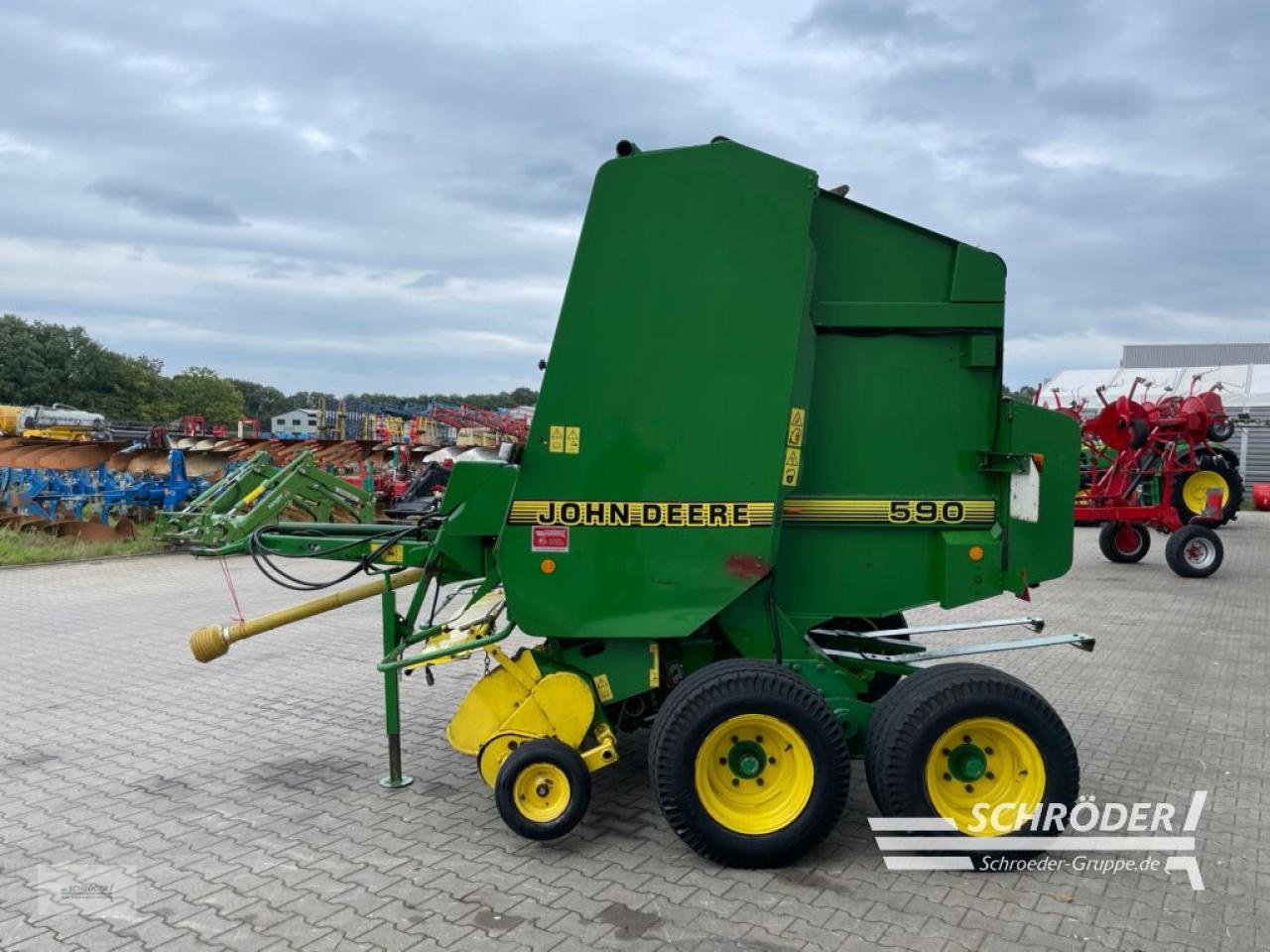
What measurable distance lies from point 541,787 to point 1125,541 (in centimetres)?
1344

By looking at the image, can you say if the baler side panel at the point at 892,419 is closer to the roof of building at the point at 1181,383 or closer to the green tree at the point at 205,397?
the roof of building at the point at 1181,383

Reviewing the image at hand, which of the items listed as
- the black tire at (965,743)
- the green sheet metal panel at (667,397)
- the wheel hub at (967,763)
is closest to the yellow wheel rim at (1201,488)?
the black tire at (965,743)

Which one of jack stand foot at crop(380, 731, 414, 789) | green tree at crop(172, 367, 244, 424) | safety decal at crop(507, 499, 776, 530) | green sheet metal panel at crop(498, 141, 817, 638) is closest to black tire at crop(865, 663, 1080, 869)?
green sheet metal panel at crop(498, 141, 817, 638)

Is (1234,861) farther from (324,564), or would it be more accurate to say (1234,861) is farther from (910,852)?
(324,564)

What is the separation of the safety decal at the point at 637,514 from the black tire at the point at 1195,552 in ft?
37.0

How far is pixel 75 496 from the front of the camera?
15.2m

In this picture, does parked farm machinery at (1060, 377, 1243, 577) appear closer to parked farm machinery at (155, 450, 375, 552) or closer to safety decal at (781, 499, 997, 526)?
safety decal at (781, 499, 997, 526)

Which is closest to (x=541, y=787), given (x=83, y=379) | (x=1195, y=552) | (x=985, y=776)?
(x=985, y=776)

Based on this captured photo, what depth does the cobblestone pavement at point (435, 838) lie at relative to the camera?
3336 millimetres

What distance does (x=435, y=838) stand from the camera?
4.13m

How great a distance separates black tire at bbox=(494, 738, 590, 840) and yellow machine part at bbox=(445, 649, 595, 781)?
0.13m

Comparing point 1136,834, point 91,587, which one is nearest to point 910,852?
point 1136,834

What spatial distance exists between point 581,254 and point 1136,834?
365 cm

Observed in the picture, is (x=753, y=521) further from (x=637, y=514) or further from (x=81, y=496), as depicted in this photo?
(x=81, y=496)
